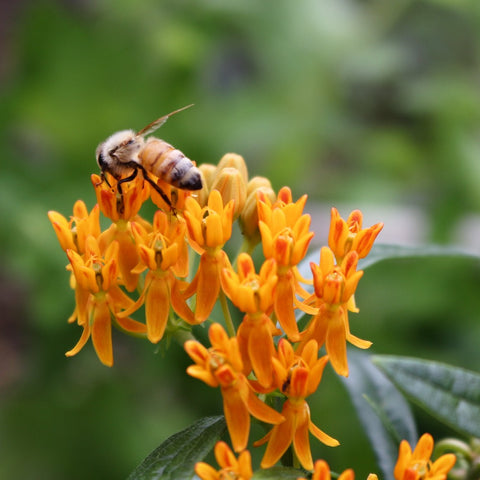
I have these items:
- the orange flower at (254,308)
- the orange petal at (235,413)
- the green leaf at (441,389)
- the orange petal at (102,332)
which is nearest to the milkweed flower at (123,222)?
the orange petal at (102,332)

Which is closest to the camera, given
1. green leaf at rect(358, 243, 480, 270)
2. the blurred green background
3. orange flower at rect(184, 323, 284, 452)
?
orange flower at rect(184, 323, 284, 452)

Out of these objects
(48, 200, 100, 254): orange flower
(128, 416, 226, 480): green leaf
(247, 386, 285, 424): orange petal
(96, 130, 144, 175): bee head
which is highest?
(96, 130, 144, 175): bee head

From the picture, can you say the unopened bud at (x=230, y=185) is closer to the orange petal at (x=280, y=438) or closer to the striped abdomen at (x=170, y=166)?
the striped abdomen at (x=170, y=166)

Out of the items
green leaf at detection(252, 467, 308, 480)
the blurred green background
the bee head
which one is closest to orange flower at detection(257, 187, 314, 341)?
green leaf at detection(252, 467, 308, 480)

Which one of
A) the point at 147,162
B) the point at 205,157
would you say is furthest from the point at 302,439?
the point at 205,157

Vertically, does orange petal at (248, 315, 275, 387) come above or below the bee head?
below

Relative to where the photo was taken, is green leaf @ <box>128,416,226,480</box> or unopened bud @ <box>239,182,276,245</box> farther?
unopened bud @ <box>239,182,276,245</box>

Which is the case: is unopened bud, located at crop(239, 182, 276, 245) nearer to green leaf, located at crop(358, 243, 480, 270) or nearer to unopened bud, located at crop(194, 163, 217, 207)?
unopened bud, located at crop(194, 163, 217, 207)
